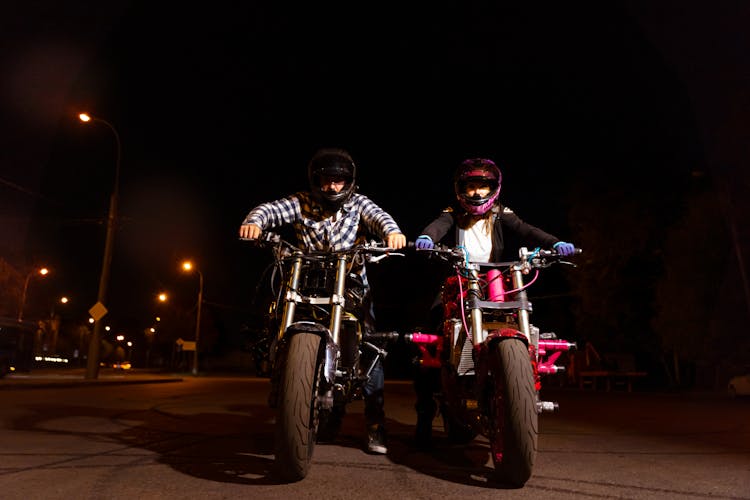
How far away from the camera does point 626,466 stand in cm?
416

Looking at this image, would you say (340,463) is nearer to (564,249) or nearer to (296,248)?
(296,248)

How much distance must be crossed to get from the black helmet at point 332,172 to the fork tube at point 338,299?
2.81ft

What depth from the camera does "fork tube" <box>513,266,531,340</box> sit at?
3.97 meters

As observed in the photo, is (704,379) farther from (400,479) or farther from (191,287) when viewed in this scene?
(191,287)

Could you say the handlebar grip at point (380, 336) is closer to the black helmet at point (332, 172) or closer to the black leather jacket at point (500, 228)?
the black leather jacket at point (500, 228)

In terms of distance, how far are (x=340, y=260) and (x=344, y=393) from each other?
932 millimetres

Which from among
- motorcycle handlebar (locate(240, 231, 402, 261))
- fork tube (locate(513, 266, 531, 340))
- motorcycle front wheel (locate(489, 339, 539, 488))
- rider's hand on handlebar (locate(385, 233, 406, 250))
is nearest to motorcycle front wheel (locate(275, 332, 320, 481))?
motorcycle handlebar (locate(240, 231, 402, 261))

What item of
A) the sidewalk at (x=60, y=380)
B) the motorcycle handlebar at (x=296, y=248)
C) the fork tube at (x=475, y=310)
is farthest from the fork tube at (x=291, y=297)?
the sidewalk at (x=60, y=380)

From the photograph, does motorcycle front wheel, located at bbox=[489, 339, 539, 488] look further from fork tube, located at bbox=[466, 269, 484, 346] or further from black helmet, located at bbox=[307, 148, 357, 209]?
black helmet, located at bbox=[307, 148, 357, 209]

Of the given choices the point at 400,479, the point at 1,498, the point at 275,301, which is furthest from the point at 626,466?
the point at 1,498

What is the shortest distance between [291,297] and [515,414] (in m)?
1.62

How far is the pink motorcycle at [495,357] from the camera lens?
3266 millimetres

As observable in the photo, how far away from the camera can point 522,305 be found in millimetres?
4055

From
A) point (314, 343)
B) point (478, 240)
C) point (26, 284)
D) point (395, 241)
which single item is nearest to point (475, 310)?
point (395, 241)
